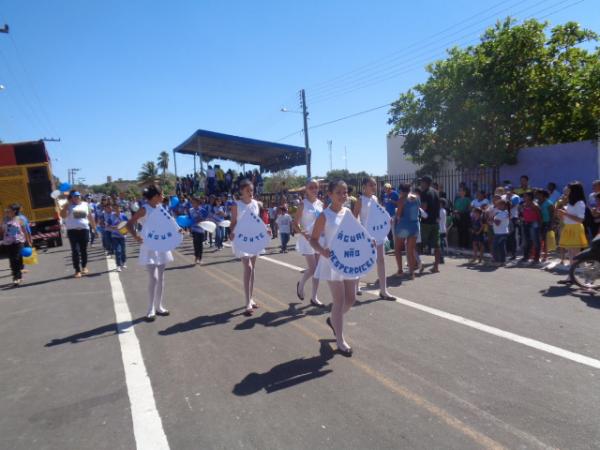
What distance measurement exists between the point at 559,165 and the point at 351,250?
41.2 ft

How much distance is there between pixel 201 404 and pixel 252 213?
134 inches

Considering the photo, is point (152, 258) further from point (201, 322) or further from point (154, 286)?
point (201, 322)

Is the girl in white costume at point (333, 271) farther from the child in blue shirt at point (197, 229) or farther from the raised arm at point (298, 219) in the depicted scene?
the child in blue shirt at point (197, 229)

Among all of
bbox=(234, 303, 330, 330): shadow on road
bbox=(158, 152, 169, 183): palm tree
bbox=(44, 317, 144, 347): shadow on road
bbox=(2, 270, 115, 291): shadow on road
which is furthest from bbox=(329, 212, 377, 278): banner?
bbox=(158, 152, 169, 183): palm tree

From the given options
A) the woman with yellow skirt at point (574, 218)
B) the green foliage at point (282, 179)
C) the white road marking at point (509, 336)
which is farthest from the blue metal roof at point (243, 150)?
the green foliage at point (282, 179)

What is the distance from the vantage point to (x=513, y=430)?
3234 mm

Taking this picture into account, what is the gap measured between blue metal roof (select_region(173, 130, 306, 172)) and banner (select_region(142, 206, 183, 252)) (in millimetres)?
19178

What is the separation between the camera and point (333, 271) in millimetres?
4609

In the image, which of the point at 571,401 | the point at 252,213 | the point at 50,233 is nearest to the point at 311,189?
the point at 252,213

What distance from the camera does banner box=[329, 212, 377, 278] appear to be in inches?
180

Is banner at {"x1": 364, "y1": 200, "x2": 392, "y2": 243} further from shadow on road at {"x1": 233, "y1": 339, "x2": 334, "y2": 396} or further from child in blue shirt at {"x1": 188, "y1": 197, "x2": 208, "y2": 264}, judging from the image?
child in blue shirt at {"x1": 188, "y1": 197, "x2": 208, "y2": 264}

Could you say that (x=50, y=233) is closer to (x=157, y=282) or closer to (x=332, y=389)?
(x=157, y=282)

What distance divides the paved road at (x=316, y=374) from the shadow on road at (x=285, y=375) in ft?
0.07

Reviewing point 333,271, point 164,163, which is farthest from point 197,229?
point 164,163
